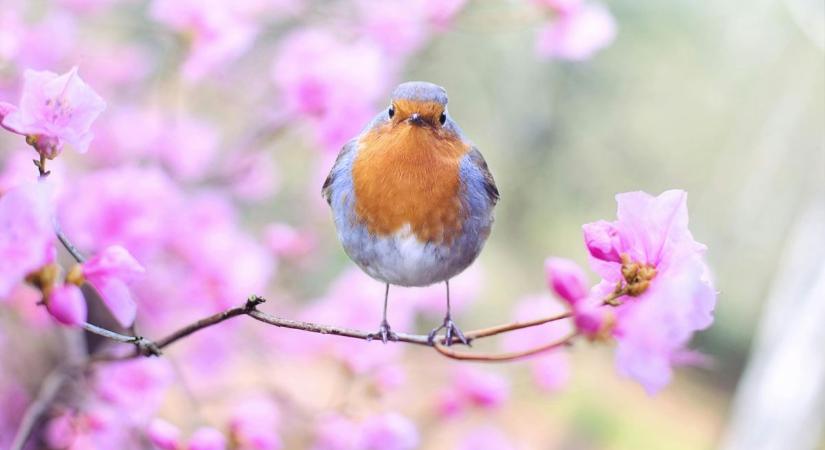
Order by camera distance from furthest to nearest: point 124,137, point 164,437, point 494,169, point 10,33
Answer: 1. point 494,169
2. point 124,137
3. point 10,33
4. point 164,437

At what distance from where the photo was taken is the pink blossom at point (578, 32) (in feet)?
5.47

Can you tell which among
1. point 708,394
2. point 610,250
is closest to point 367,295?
point 610,250

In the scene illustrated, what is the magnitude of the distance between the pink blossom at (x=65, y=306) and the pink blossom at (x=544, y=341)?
1236mm

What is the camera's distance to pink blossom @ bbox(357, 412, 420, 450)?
5.01 ft

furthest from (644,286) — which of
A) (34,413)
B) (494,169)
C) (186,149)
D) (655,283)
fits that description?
(494,169)

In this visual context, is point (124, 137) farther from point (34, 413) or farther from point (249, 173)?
point (34, 413)

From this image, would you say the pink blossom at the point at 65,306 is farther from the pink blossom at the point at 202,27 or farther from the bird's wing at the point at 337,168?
the pink blossom at the point at 202,27

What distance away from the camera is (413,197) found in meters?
0.87

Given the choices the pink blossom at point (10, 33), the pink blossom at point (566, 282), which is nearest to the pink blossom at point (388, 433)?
the pink blossom at point (566, 282)

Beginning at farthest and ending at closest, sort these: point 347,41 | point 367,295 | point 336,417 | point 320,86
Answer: point 347,41 < point 367,295 < point 320,86 < point 336,417

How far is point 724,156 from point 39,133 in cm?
595

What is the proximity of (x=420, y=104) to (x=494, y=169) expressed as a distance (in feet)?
18.8

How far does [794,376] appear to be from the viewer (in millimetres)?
3459

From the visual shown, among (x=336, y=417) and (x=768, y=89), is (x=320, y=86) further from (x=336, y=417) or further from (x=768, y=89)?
(x=768, y=89)
